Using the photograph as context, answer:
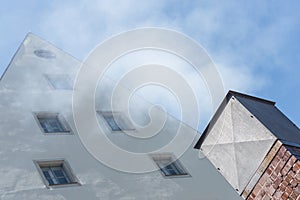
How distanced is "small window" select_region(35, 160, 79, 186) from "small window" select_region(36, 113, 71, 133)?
1.52 meters

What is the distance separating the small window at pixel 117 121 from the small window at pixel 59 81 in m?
2.00

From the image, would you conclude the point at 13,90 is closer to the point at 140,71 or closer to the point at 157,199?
the point at 140,71

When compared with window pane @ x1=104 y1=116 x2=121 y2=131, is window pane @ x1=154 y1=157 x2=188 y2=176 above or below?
below

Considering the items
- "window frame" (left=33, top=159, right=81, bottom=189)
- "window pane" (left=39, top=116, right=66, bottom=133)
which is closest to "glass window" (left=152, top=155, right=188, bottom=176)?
"window frame" (left=33, top=159, right=81, bottom=189)

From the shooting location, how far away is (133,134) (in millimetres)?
14672

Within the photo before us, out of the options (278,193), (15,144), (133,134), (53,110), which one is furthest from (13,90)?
(278,193)

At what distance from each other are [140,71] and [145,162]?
3.54 metres

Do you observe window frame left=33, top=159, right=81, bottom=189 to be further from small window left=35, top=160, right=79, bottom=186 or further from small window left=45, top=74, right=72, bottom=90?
small window left=45, top=74, right=72, bottom=90

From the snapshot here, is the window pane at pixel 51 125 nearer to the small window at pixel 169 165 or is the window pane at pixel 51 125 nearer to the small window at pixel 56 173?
the small window at pixel 56 173

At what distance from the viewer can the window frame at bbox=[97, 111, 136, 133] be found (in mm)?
14694

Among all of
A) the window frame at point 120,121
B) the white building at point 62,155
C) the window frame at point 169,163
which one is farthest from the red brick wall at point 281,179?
the window frame at point 120,121

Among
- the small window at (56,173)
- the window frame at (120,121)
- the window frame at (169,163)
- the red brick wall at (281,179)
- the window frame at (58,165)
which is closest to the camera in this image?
the red brick wall at (281,179)

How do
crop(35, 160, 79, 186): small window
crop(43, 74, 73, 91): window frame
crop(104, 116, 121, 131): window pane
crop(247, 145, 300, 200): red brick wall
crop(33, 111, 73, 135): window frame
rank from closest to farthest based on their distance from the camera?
1. crop(247, 145, 300, 200): red brick wall
2. crop(35, 160, 79, 186): small window
3. crop(33, 111, 73, 135): window frame
4. crop(104, 116, 121, 131): window pane
5. crop(43, 74, 73, 91): window frame

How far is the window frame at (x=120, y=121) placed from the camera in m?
14.7
